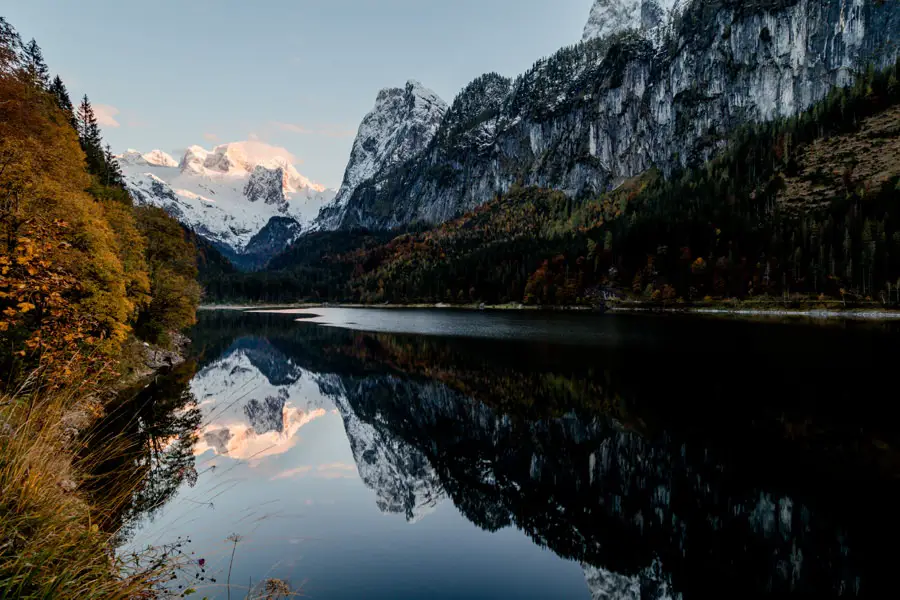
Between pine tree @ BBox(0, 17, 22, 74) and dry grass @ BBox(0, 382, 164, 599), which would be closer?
dry grass @ BBox(0, 382, 164, 599)

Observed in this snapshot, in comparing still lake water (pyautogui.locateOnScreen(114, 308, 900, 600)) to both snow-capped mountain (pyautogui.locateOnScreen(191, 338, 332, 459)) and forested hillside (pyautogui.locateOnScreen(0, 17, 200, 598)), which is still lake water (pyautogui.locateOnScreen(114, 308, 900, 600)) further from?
forested hillside (pyautogui.locateOnScreen(0, 17, 200, 598))

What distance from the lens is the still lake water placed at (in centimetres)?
1241

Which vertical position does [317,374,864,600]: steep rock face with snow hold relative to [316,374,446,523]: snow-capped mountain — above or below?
above

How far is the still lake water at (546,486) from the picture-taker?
12.4 m

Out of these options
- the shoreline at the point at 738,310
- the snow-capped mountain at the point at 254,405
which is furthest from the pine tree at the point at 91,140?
the shoreline at the point at 738,310

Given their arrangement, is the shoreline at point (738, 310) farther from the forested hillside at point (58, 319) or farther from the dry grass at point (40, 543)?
the dry grass at point (40, 543)

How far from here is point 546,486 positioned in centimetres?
1811

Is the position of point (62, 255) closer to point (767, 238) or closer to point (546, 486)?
point (546, 486)

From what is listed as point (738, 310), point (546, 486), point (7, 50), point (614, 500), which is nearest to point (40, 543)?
point (546, 486)

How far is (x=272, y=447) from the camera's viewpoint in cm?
2416

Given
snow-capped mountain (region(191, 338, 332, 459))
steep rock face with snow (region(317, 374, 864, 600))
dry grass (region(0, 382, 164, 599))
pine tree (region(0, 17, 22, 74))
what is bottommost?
snow-capped mountain (region(191, 338, 332, 459))

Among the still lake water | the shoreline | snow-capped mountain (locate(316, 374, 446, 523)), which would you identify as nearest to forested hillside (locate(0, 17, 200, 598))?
the still lake water

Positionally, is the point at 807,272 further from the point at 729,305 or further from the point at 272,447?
the point at 272,447

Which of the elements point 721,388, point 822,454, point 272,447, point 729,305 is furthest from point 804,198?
point 272,447
